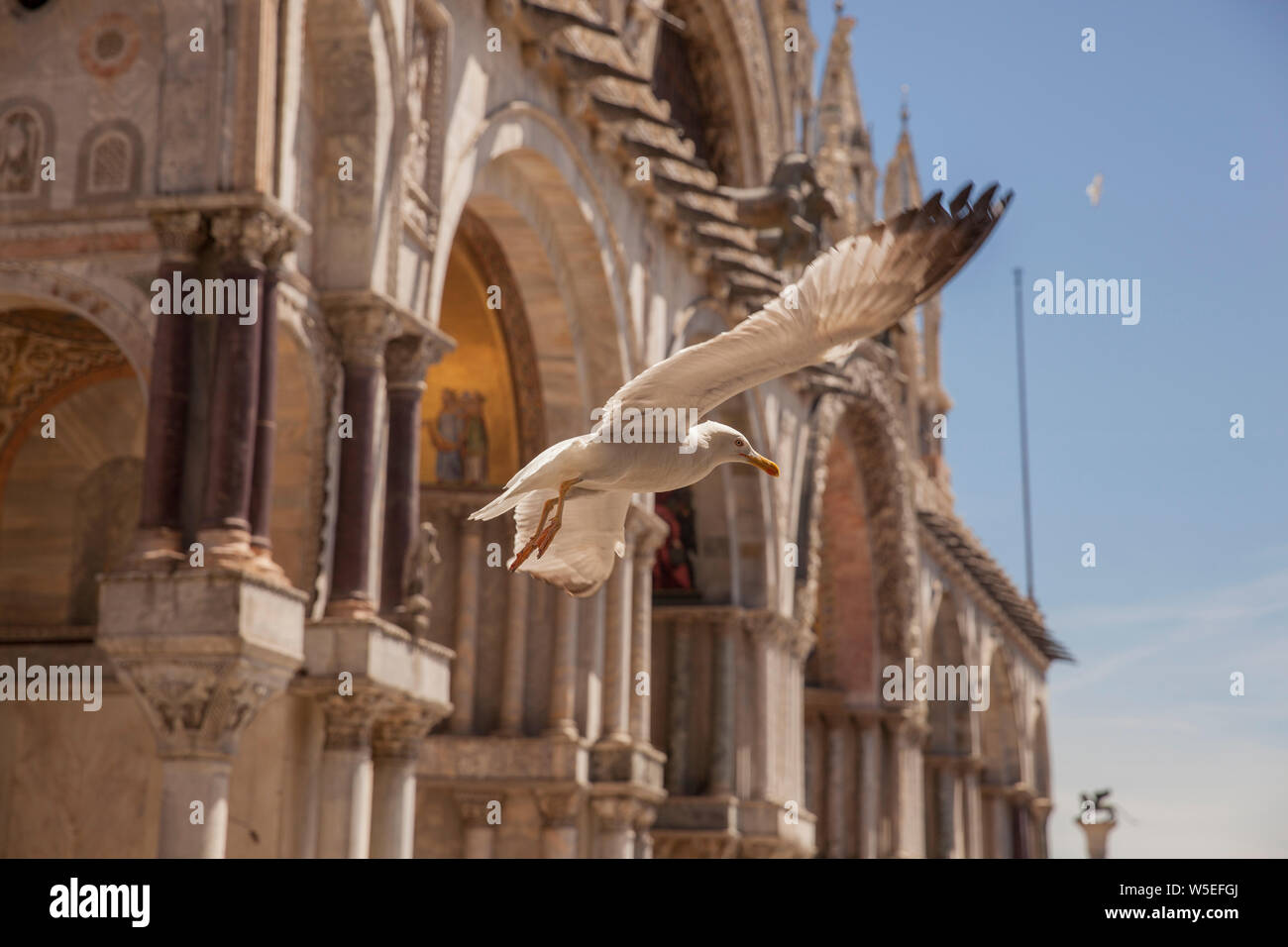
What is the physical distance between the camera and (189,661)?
1357cm

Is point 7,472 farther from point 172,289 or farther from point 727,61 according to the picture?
point 727,61

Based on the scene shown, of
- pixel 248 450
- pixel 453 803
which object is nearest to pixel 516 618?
pixel 453 803

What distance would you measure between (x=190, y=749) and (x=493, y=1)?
8898mm

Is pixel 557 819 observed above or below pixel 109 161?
below

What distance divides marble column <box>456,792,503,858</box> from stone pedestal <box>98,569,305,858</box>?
7.74 m

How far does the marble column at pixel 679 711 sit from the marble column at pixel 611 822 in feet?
14.8

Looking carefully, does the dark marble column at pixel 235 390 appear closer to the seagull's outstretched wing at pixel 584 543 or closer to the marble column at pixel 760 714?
the seagull's outstretched wing at pixel 584 543

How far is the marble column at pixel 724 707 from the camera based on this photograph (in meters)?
26.7

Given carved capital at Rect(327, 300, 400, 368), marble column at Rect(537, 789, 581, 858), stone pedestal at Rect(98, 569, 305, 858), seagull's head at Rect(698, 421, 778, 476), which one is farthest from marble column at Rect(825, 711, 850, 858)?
seagull's head at Rect(698, 421, 778, 476)

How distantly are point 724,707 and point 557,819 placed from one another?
5976 mm

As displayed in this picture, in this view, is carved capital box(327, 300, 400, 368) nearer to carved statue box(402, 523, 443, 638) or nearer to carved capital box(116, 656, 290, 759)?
carved statue box(402, 523, 443, 638)

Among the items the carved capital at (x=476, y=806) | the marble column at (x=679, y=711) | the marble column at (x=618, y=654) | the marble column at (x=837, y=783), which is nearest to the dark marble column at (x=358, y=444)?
the carved capital at (x=476, y=806)

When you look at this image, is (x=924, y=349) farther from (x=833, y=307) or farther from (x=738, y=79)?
(x=833, y=307)

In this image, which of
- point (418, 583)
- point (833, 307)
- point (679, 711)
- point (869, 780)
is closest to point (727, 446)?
point (833, 307)
